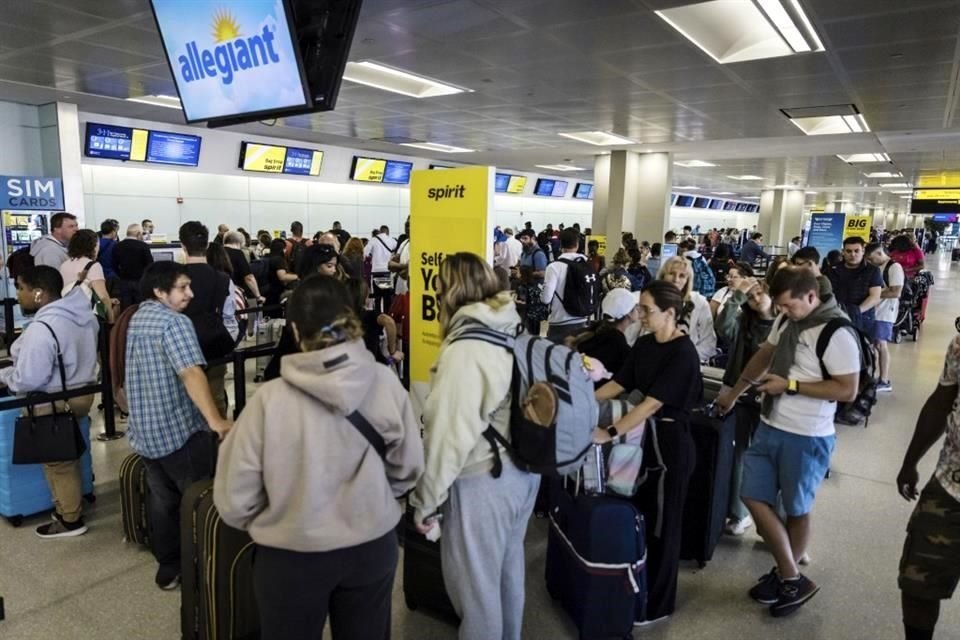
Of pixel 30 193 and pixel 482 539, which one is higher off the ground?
pixel 30 193

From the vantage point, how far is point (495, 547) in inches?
82.0

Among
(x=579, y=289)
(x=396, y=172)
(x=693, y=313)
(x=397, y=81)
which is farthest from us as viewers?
(x=396, y=172)

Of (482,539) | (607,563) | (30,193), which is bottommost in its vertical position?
(607,563)

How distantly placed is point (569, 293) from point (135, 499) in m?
3.79

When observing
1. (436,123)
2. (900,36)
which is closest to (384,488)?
(900,36)

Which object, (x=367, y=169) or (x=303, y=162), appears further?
(x=367, y=169)

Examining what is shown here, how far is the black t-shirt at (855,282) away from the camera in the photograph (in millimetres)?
5945

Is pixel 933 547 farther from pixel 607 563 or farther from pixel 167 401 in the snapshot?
pixel 167 401

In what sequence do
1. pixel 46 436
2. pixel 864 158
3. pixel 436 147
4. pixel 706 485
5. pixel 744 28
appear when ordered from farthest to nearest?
pixel 864 158 → pixel 436 147 → pixel 744 28 → pixel 46 436 → pixel 706 485

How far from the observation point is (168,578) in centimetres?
296

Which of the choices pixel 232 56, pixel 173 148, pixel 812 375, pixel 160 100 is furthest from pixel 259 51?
pixel 173 148

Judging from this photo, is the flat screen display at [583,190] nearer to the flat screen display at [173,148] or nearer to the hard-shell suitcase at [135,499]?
the flat screen display at [173,148]

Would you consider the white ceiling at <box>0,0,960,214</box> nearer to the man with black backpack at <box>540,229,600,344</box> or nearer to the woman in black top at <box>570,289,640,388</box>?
the man with black backpack at <box>540,229,600,344</box>

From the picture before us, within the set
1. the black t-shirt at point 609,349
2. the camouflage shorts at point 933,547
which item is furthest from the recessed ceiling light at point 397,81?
the camouflage shorts at point 933,547
